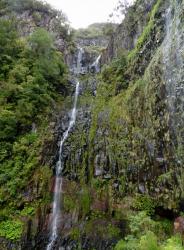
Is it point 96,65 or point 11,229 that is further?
point 96,65

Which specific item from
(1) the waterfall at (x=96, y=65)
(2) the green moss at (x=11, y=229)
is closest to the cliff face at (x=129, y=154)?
(2) the green moss at (x=11, y=229)

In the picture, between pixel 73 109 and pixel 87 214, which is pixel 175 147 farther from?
pixel 73 109

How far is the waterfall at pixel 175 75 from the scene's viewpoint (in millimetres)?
9297

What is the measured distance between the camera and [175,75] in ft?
31.9

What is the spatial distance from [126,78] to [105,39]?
15084 millimetres

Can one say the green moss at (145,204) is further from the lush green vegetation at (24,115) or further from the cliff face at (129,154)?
the lush green vegetation at (24,115)

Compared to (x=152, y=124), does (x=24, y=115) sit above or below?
above

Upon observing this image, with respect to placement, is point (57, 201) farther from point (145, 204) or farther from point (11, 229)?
point (145, 204)

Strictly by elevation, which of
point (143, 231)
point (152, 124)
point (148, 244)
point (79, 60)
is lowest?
point (148, 244)

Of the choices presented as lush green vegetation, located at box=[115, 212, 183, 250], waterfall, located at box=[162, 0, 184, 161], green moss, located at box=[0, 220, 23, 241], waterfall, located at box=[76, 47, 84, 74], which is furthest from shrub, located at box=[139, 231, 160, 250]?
waterfall, located at box=[76, 47, 84, 74]

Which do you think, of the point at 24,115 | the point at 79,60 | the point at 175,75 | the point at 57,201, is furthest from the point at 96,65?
the point at 57,201

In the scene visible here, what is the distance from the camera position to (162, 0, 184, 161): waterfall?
9297 mm

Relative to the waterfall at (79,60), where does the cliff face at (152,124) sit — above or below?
below

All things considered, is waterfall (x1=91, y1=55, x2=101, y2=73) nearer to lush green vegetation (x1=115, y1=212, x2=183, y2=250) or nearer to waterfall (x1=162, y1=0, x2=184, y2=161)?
waterfall (x1=162, y1=0, x2=184, y2=161)
